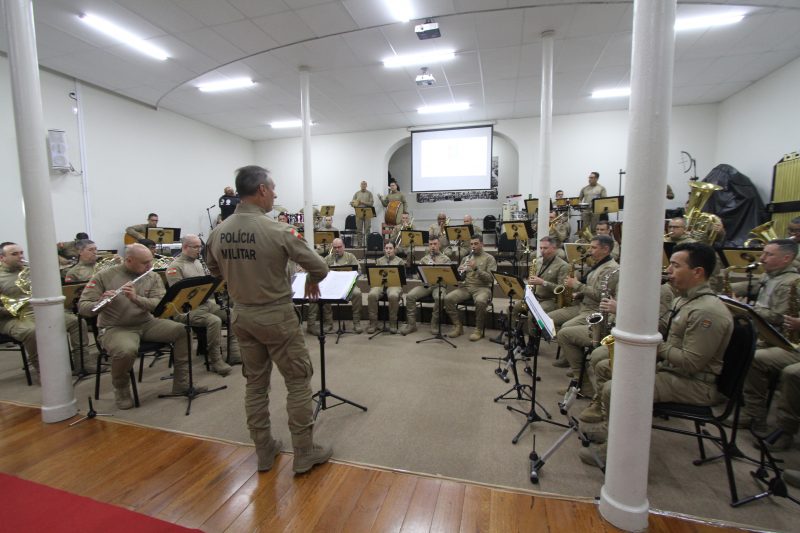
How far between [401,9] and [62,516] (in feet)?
19.4

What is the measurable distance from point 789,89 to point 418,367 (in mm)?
8698

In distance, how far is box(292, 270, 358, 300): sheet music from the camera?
296cm

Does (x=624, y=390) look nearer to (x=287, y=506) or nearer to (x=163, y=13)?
(x=287, y=506)

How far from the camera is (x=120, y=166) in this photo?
8.30m

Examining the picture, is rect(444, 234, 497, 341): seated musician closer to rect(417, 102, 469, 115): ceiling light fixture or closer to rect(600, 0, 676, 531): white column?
rect(600, 0, 676, 531): white column

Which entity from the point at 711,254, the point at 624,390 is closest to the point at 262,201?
A: the point at 624,390

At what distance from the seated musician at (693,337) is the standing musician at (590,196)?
22.8 feet

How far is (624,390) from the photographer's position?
190cm

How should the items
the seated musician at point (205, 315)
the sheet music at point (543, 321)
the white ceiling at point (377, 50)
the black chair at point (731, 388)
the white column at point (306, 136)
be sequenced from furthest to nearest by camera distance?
the white column at point (306, 136) → the white ceiling at point (377, 50) → the seated musician at point (205, 315) → the sheet music at point (543, 321) → the black chair at point (731, 388)

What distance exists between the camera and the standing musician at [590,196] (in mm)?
8820

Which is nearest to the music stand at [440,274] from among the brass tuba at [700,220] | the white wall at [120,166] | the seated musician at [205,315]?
the seated musician at [205,315]

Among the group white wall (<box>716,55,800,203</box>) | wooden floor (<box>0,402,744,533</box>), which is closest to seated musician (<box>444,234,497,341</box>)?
wooden floor (<box>0,402,744,533</box>)

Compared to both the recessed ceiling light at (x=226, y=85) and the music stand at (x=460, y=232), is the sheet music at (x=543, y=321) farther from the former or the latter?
the recessed ceiling light at (x=226, y=85)

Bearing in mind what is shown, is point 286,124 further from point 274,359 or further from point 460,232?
point 274,359
